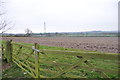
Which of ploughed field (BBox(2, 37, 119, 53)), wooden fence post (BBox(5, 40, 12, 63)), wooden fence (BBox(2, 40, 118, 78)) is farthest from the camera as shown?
ploughed field (BBox(2, 37, 119, 53))

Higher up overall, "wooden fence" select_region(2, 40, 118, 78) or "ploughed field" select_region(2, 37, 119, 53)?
"wooden fence" select_region(2, 40, 118, 78)

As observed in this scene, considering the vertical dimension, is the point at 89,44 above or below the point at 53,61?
below

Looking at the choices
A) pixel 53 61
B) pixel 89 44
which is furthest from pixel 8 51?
pixel 89 44

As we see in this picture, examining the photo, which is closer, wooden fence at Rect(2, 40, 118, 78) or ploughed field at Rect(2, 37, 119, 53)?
wooden fence at Rect(2, 40, 118, 78)

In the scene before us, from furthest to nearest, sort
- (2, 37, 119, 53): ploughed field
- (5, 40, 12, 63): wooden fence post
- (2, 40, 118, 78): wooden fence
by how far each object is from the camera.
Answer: (2, 37, 119, 53): ploughed field
(5, 40, 12, 63): wooden fence post
(2, 40, 118, 78): wooden fence

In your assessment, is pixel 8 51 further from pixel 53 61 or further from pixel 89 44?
pixel 89 44

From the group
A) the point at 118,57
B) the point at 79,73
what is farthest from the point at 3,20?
→ the point at 118,57

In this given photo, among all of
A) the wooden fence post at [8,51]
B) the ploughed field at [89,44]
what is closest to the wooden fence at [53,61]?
the wooden fence post at [8,51]

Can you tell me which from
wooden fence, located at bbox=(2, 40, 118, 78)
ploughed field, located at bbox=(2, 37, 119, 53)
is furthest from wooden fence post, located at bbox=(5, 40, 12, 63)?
ploughed field, located at bbox=(2, 37, 119, 53)

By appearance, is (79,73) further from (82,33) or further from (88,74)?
(82,33)

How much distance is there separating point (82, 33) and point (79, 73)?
137ft

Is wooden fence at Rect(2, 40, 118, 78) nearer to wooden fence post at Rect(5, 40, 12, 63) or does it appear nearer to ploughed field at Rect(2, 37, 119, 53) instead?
wooden fence post at Rect(5, 40, 12, 63)

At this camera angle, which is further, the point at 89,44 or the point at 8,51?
the point at 89,44

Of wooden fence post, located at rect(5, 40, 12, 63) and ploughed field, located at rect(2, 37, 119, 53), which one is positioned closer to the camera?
wooden fence post, located at rect(5, 40, 12, 63)
